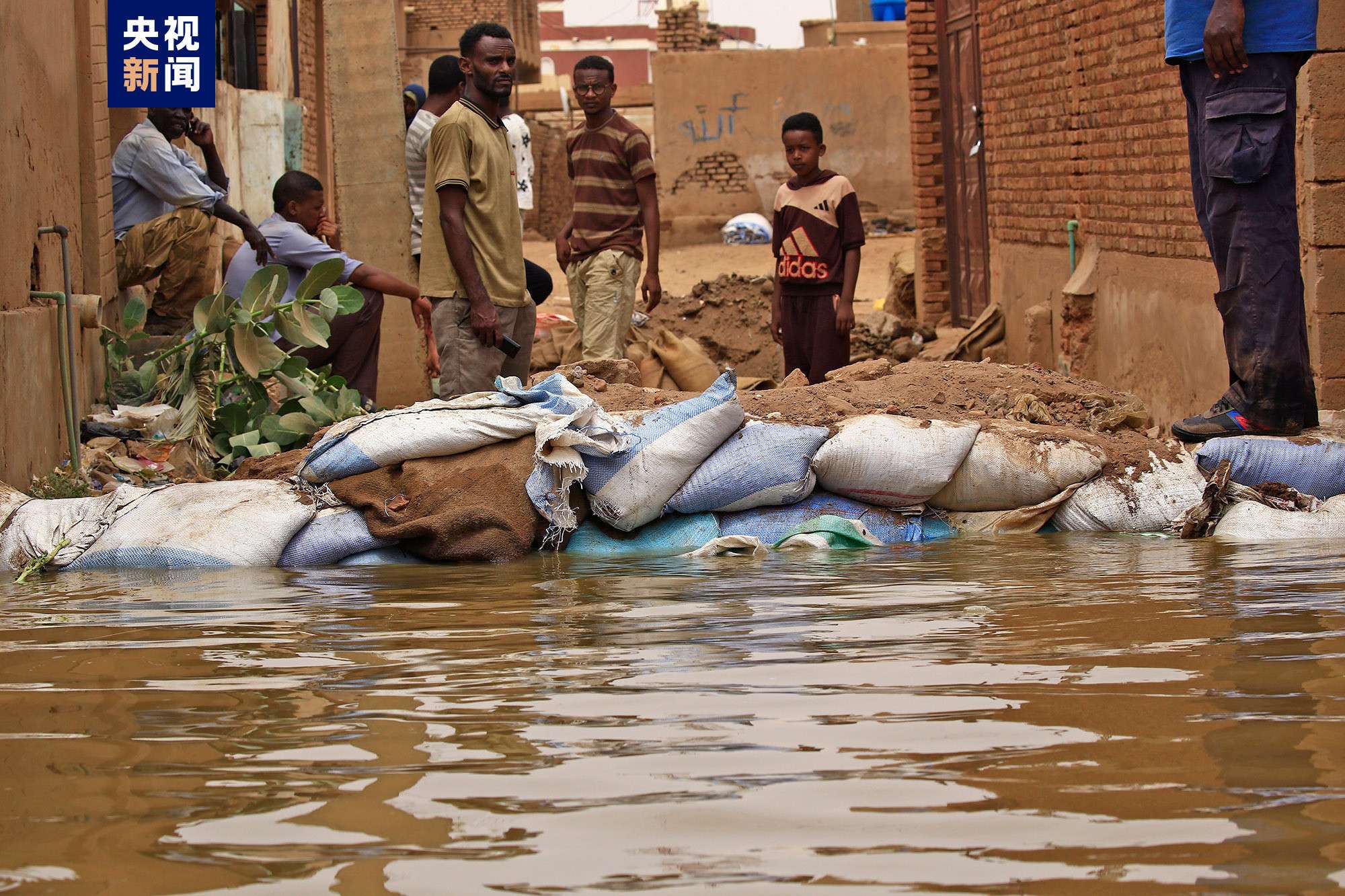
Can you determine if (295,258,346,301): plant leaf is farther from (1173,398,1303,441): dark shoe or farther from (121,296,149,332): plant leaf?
(1173,398,1303,441): dark shoe

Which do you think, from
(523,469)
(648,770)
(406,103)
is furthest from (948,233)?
(648,770)

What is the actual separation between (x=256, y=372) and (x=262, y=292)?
12.8 inches

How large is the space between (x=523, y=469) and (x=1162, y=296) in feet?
13.2

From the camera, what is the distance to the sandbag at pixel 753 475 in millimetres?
4324

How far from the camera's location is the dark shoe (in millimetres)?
4414

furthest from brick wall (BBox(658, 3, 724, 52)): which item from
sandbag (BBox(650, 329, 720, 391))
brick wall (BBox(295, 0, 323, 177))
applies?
sandbag (BBox(650, 329, 720, 391))

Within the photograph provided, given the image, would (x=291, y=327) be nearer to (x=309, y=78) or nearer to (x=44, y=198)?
(x=44, y=198)

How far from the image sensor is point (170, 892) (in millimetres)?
1565

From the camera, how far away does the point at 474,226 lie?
561cm

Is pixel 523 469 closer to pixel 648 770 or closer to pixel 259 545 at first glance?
pixel 259 545

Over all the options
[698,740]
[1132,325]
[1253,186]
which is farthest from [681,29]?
[698,740]

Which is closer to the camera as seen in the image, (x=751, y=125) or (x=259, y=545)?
(x=259, y=545)

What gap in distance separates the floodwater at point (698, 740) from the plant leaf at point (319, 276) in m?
2.44

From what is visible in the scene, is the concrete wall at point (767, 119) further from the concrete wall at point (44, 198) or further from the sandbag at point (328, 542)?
the sandbag at point (328, 542)
